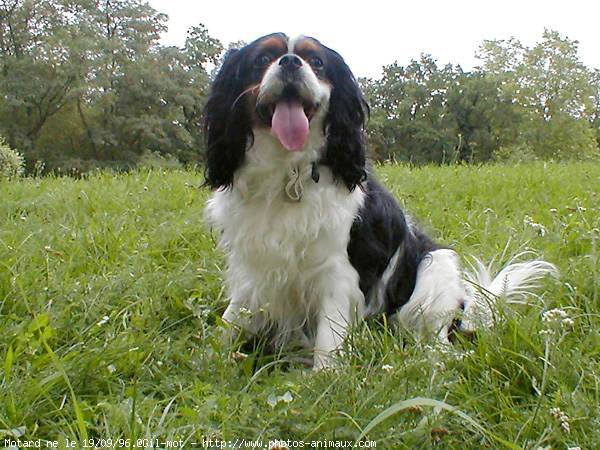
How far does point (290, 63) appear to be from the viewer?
287cm

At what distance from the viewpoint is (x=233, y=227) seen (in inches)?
125

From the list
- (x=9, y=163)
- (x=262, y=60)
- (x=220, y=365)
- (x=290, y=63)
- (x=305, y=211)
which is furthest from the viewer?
(x=9, y=163)

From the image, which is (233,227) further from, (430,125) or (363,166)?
(430,125)

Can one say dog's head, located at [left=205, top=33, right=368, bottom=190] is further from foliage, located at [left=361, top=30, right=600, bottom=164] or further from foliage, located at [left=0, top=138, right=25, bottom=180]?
foliage, located at [left=361, top=30, right=600, bottom=164]

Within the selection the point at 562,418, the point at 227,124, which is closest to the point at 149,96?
the point at 227,124

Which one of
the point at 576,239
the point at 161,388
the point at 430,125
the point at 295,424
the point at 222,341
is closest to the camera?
the point at 295,424

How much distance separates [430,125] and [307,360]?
39.1 meters

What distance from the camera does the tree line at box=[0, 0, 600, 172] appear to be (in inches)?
1203

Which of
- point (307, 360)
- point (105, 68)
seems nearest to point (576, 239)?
point (307, 360)

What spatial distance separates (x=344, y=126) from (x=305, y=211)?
1.58 feet

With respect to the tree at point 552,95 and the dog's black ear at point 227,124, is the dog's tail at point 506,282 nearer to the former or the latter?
the dog's black ear at point 227,124

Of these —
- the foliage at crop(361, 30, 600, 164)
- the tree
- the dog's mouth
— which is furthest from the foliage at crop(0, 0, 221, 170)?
the dog's mouth

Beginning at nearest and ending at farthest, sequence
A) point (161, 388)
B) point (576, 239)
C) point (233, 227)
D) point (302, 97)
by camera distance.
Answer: point (161, 388)
point (302, 97)
point (233, 227)
point (576, 239)

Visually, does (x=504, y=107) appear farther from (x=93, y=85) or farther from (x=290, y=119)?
(x=290, y=119)
